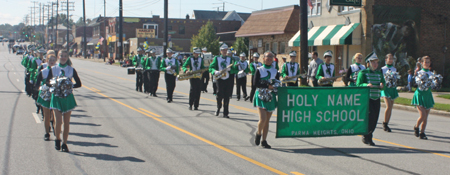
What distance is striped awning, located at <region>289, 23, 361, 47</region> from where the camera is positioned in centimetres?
2622

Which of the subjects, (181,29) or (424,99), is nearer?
(424,99)

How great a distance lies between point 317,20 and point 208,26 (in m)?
28.6

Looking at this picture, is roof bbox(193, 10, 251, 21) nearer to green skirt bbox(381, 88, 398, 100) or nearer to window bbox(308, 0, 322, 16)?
window bbox(308, 0, 322, 16)

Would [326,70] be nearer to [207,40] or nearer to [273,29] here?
[273,29]

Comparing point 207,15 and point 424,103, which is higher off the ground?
point 207,15

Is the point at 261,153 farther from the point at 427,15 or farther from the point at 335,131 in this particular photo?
the point at 427,15

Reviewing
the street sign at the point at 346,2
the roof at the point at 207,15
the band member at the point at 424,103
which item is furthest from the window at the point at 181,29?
the band member at the point at 424,103

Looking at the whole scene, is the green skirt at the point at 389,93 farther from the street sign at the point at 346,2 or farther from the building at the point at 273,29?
the building at the point at 273,29

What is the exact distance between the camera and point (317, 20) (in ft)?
100

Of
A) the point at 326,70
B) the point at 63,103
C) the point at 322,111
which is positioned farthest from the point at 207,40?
the point at 63,103

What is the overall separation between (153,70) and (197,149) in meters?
10.8

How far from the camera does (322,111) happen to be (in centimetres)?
866

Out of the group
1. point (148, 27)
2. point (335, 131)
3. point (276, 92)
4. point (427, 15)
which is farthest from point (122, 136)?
point (148, 27)

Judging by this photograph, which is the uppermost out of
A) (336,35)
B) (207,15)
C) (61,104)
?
(207,15)
